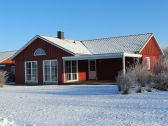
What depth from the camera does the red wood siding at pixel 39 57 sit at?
75.8ft

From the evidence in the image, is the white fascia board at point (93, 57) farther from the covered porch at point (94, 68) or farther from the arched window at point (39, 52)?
the arched window at point (39, 52)

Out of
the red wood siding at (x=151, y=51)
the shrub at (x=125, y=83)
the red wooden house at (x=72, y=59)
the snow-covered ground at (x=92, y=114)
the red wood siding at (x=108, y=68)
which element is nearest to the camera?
the snow-covered ground at (x=92, y=114)

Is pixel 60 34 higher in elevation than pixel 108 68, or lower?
higher

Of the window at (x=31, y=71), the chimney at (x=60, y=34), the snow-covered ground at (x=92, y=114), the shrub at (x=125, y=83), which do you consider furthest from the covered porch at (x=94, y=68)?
the snow-covered ground at (x=92, y=114)

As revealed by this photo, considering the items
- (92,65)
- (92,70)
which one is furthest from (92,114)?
(92,70)

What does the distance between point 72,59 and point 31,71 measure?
17.5 feet

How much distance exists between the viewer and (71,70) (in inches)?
940

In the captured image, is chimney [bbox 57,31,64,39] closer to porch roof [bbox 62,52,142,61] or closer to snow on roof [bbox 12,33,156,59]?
snow on roof [bbox 12,33,156,59]

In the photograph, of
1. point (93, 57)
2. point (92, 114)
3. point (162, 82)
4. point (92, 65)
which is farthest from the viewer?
point (92, 65)

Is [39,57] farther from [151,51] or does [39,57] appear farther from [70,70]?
[151,51]

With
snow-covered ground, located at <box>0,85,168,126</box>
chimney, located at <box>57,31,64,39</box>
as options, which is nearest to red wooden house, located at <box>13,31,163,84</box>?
chimney, located at <box>57,31,64,39</box>

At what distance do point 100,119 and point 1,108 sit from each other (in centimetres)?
468

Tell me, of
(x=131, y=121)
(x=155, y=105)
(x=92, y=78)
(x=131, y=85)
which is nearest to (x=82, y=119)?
(x=131, y=121)

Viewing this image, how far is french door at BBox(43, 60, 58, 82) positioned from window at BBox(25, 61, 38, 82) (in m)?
1.20
